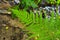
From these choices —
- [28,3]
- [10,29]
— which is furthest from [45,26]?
[28,3]

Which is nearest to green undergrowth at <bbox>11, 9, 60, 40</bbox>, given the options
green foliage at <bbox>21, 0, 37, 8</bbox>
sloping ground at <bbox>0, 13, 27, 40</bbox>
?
sloping ground at <bbox>0, 13, 27, 40</bbox>

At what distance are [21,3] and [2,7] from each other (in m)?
0.37

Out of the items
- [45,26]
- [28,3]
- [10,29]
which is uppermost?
[28,3]

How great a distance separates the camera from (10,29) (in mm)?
2488

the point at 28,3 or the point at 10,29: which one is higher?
the point at 28,3

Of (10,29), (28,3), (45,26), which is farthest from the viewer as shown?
(28,3)

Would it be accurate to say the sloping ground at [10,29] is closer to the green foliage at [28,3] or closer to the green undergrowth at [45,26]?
the green foliage at [28,3]

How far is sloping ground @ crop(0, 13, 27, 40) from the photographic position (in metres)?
2.42

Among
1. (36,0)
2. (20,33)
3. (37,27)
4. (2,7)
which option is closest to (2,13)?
(2,7)

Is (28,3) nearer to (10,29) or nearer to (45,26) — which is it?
(10,29)

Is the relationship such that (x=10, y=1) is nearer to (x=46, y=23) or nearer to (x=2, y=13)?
(x=2, y=13)

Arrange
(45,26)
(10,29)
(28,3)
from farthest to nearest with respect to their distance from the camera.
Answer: (28,3) < (10,29) < (45,26)

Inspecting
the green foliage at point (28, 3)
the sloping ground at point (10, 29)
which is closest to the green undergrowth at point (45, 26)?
the sloping ground at point (10, 29)

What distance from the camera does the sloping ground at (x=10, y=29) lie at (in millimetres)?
2424
